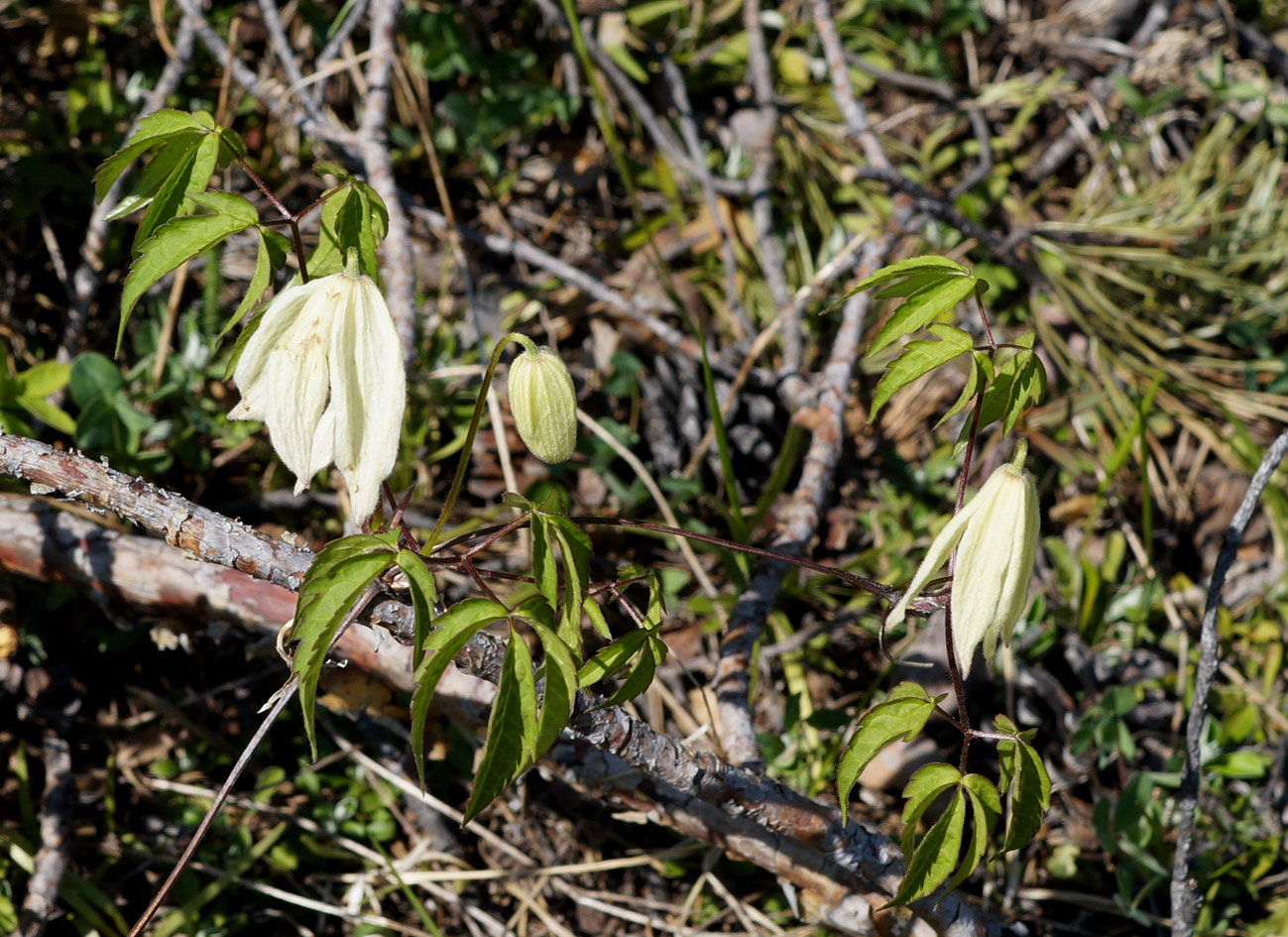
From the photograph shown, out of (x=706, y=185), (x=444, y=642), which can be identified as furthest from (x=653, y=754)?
(x=706, y=185)

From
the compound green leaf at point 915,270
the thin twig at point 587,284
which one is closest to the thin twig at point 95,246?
the thin twig at point 587,284

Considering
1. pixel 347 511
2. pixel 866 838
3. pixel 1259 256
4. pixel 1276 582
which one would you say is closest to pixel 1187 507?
pixel 1276 582

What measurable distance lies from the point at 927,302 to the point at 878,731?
1.59ft

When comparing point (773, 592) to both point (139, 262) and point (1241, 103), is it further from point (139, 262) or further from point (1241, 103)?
point (1241, 103)

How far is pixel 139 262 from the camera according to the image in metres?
0.99

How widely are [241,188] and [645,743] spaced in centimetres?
182

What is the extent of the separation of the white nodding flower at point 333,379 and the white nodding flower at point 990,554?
1.88ft

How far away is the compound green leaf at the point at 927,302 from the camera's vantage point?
3.49 feet

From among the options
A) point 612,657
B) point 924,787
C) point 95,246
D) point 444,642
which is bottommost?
point 924,787

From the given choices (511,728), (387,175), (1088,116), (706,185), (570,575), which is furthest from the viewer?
(1088,116)

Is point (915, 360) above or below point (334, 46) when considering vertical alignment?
below

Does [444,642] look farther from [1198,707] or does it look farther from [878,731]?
[1198,707]

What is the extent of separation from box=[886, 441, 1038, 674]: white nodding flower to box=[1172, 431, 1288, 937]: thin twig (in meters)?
0.56

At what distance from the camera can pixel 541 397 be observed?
3.59 feet
